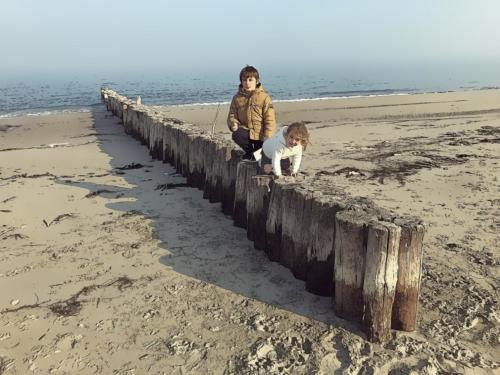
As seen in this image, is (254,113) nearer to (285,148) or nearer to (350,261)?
(285,148)

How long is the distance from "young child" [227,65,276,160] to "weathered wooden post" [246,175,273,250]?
1228mm

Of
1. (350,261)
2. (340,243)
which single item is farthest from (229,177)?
(350,261)

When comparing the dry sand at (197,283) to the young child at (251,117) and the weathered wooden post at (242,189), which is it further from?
the young child at (251,117)

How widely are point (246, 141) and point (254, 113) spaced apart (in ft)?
1.49

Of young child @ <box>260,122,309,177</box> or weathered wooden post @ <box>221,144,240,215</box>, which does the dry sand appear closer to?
weathered wooden post @ <box>221,144,240,215</box>

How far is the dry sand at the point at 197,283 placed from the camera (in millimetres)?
3695

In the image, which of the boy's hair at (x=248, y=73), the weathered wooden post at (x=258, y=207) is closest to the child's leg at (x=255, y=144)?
the boy's hair at (x=248, y=73)

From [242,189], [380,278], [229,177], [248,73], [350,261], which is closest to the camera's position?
[380,278]

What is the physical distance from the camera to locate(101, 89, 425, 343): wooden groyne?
12.2 feet

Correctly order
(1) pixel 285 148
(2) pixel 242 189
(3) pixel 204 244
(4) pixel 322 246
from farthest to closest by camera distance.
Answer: (2) pixel 242 189 → (3) pixel 204 244 → (1) pixel 285 148 → (4) pixel 322 246

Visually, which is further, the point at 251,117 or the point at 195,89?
the point at 195,89

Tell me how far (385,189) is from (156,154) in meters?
5.64

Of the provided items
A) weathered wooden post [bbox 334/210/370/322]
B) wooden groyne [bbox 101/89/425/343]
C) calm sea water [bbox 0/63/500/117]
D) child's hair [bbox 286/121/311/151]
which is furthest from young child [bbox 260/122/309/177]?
calm sea water [bbox 0/63/500/117]

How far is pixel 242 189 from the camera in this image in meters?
6.18
